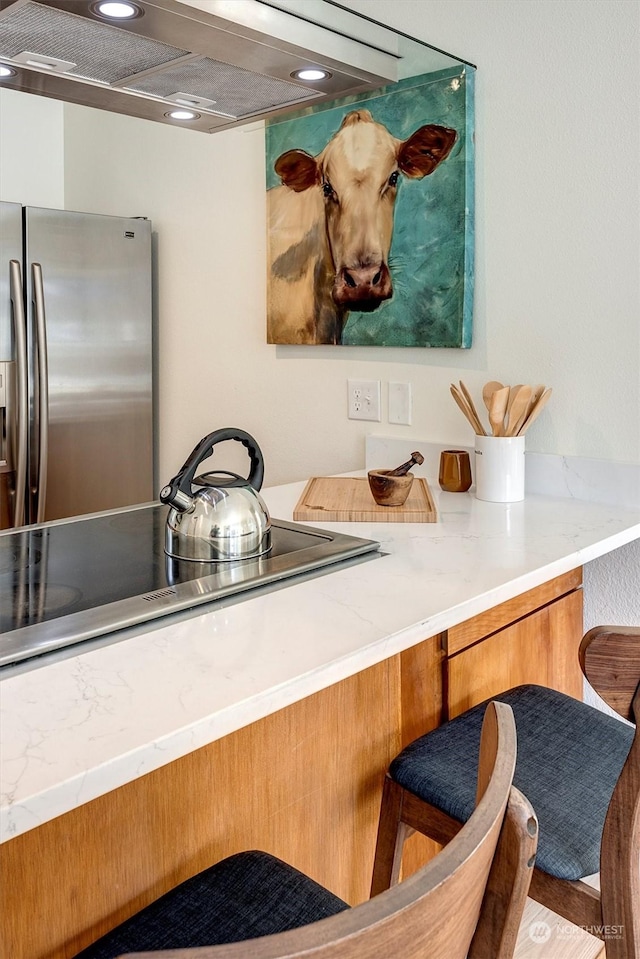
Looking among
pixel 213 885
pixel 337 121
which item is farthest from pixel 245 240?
pixel 213 885

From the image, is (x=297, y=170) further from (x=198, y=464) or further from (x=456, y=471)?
(x=198, y=464)

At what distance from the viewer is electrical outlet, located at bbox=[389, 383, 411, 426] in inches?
88.7

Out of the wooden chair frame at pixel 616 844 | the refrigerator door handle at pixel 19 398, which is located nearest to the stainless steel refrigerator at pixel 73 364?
the refrigerator door handle at pixel 19 398

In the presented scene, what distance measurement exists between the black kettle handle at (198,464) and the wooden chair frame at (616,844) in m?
0.68

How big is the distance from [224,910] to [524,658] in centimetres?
88

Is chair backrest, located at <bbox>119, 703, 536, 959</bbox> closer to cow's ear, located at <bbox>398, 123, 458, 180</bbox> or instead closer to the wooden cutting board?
the wooden cutting board

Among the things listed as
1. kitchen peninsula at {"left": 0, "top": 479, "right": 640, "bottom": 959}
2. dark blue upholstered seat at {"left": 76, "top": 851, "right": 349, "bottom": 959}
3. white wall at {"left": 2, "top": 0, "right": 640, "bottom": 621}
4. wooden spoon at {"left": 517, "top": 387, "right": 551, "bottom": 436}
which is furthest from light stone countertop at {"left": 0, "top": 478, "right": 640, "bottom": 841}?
white wall at {"left": 2, "top": 0, "right": 640, "bottom": 621}

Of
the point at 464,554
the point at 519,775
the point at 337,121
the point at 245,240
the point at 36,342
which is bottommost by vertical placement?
the point at 519,775

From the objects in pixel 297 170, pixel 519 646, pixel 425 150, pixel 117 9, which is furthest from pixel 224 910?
A: pixel 297 170

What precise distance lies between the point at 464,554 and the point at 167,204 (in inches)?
76.2

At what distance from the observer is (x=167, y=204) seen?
2.89m

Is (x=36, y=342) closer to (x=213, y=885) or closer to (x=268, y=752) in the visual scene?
(x=268, y=752)

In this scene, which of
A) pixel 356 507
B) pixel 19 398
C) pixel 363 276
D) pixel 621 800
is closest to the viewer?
pixel 621 800

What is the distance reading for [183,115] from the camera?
1698 mm
